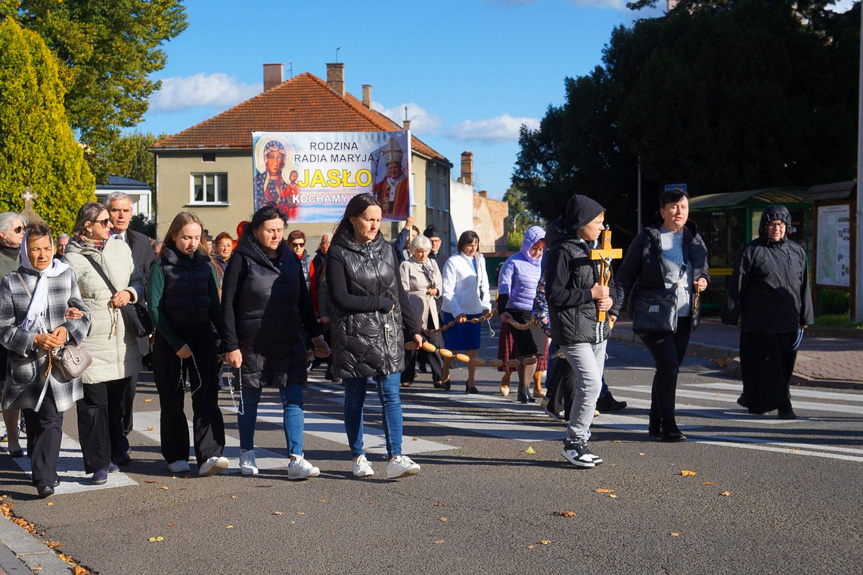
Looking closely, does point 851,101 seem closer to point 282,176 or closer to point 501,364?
point 282,176

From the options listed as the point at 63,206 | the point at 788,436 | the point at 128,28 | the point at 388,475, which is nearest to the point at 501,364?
the point at 788,436

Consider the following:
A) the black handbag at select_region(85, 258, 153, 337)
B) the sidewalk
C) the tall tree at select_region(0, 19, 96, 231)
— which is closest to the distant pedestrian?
the sidewalk

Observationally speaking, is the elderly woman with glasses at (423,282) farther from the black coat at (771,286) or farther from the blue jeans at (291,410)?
the blue jeans at (291,410)

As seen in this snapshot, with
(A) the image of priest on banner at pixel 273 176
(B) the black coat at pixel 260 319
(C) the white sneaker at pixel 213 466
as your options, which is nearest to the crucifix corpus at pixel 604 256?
(B) the black coat at pixel 260 319

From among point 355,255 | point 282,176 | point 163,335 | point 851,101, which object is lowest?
point 163,335

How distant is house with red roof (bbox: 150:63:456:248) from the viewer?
46750 millimetres

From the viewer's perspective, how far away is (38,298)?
6.79 m

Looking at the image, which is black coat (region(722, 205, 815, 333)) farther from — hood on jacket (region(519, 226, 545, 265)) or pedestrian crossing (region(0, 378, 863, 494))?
hood on jacket (region(519, 226, 545, 265))

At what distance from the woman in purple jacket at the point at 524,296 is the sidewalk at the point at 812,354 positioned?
369cm

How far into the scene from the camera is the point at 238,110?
160ft

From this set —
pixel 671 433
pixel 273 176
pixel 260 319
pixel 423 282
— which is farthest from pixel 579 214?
pixel 273 176

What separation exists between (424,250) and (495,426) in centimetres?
337

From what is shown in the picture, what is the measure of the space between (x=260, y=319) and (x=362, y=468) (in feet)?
4.05

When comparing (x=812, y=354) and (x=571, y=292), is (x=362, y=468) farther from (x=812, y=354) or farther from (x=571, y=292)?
(x=812, y=354)
